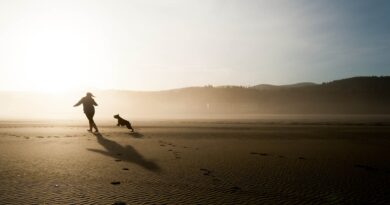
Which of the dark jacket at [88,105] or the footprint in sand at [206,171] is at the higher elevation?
the dark jacket at [88,105]

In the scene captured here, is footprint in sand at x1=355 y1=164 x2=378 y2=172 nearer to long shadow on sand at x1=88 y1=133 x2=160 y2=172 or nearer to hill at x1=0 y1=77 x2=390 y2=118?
long shadow on sand at x1=88 y1=133 x2=160 y2=172

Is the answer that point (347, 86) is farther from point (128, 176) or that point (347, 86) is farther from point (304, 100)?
point (128, 176)

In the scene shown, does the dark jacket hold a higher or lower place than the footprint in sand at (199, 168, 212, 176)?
higher

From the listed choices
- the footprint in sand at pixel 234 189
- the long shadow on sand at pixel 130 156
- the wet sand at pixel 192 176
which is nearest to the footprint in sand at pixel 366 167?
the wet sand at pixel 192 176

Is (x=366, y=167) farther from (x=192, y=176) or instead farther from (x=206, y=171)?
(x=192, y=176)

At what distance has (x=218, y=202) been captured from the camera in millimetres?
5512

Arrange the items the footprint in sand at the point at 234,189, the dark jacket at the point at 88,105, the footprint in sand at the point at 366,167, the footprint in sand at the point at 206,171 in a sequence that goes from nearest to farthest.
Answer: the footprint in sand at the point at 234,189 < the footprint in sand at the point at 206,171 < the footprint in sand at the point at 366,167 < the dark jacket at the point at 88,105

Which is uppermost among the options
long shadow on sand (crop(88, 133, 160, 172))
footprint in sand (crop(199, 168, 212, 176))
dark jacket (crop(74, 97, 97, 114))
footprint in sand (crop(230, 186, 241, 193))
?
dark jacket (crop(74, 97, 97, 114))

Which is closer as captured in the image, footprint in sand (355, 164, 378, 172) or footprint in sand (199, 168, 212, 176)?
footprint in sand (199, 168, 212, 176)

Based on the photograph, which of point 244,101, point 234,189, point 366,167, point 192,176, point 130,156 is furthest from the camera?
point 244,101

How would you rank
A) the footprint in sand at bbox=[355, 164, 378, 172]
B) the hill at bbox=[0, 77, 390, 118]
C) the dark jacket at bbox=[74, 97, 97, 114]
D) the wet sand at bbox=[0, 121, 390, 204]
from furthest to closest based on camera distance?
the hill at bbox=[0, 77, 390, 118] → the dark jacket at bbox=[74, 97, 97, 114] → the footprint in sand at bbox=[355, 164, 378, 172] → the wet sand at bbox=[0, 121, 390, 204]

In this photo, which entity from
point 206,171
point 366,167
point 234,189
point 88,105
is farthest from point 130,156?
point 88,105

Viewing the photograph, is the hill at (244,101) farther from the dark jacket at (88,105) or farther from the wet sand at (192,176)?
the wet sand at (192,176)

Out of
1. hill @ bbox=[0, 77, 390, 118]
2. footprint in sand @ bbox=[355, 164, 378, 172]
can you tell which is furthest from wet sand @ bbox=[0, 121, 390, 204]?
hill @ bbox=[0, 77, 390, 118]
